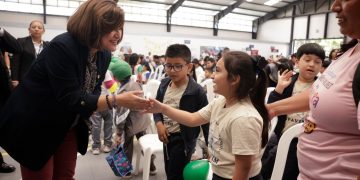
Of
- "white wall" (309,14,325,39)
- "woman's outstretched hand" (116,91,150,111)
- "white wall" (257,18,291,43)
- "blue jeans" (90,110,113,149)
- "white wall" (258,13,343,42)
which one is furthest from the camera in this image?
"white wall" (257,18,291,43)

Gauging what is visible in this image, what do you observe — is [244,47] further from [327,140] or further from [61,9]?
[327,140]

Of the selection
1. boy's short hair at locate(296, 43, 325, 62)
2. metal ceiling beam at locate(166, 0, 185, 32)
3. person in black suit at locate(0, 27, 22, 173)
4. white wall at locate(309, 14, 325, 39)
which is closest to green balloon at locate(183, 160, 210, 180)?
boy's short hair at locate(296, 43, 325, 62)

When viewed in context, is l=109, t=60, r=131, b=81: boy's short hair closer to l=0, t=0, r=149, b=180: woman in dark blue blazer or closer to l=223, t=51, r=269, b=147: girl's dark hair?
l=0, t=0, r=149, b=180: woman in dark blue blazer

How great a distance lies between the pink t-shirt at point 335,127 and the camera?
92 centimetres

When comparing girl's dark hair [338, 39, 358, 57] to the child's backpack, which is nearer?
the child's backpack

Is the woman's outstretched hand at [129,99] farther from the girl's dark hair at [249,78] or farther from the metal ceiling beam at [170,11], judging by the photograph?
the metal ceiling beam at [170,11]

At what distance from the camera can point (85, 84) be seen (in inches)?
63.9

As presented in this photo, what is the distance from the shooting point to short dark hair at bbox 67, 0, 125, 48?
144 centimetres

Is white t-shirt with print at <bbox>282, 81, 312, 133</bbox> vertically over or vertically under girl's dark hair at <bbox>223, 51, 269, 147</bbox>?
under

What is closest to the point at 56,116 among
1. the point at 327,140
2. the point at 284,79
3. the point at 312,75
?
the point at 327,140

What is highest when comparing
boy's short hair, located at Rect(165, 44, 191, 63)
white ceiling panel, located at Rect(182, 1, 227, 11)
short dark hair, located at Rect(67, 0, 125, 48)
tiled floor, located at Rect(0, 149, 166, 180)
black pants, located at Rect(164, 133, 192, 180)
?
white ceiling panel, located at Rect(182, 1, 227, 11)

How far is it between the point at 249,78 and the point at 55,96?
1.00m

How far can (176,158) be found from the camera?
2207mm

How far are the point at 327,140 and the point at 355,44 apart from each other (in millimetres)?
395
